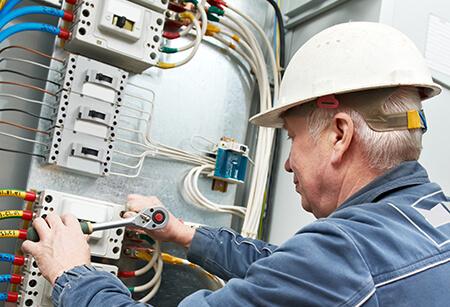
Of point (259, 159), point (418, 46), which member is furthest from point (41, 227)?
point (418, 46)

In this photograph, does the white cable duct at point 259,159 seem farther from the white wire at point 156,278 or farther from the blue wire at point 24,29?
the blue wire at point 24,29

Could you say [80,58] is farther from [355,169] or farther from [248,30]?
[355,169]

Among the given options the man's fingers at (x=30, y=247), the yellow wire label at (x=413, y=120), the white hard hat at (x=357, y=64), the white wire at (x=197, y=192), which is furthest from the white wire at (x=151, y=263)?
the yellow wire label at (x=413, y=120)

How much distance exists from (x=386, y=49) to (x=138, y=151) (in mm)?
946

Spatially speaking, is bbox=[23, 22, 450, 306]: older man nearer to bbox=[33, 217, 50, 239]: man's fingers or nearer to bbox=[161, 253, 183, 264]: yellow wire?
bbox=[33, 217, 50, 239]: man's fingers

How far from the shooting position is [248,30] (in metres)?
1.88

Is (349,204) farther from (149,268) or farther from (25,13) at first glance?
(25,13)

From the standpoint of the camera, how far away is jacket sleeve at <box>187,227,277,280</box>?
1445 mm

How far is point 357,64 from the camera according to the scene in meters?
1.08

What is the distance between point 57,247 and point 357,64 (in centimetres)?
84

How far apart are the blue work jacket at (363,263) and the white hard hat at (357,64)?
9.5 inches

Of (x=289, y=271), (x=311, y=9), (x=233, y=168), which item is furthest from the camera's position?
(x=311, y=9)

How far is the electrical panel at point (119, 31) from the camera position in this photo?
1458mm

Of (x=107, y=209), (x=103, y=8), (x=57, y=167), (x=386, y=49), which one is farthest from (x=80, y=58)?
(x=386, y=49)
